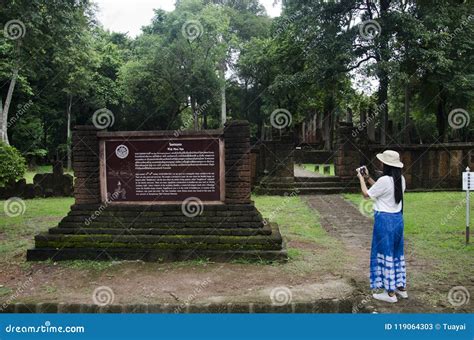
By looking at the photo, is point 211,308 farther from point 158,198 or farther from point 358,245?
point 358,245

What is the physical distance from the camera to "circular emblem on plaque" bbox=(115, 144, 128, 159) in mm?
7719

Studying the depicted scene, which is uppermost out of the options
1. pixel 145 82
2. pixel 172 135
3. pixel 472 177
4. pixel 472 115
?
pixel 145 82


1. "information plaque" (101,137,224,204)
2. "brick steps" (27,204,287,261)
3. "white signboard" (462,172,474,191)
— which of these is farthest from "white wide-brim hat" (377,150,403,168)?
"white signboard" (462,172,474,191)

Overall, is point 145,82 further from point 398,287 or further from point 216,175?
point 398,287

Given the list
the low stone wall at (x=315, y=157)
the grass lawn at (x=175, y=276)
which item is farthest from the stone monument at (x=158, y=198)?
the low stone wall at (x=315, y=157)

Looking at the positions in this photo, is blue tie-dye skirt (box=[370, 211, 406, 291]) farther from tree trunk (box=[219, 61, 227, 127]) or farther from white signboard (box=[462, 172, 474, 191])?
tree trunk (box=[219, 61, 227, 127])

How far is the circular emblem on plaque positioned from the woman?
13.4ft

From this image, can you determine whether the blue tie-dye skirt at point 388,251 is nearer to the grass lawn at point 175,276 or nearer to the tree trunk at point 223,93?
the grass lawn at point 175,276

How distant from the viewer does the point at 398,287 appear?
219 inches

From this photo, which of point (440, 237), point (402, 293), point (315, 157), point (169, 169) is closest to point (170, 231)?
point (169, 169)

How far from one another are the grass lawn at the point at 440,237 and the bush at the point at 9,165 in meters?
11.3

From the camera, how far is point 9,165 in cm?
1461

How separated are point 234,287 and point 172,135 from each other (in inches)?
116

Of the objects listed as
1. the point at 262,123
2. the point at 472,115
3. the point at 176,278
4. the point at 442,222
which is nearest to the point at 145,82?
the point at 262,123
